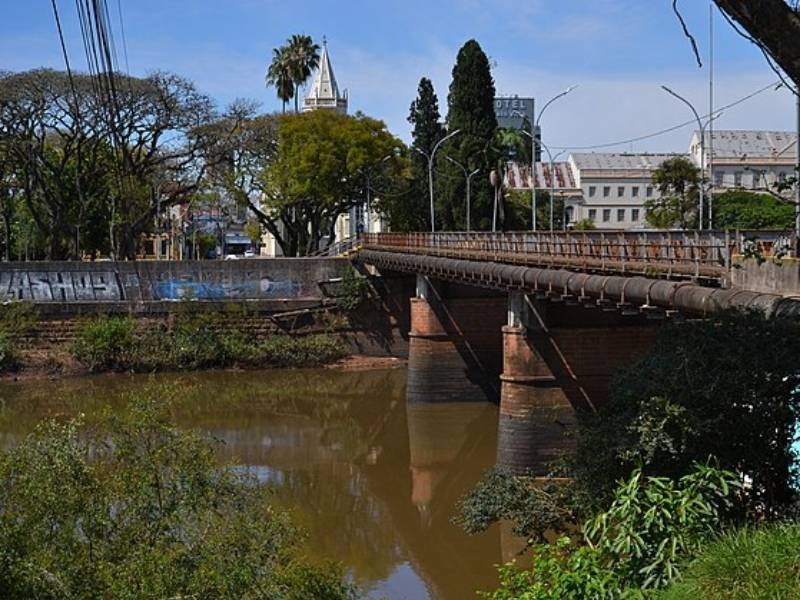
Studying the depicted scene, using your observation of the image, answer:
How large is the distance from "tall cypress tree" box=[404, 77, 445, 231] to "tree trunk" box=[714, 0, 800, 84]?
63.0 m

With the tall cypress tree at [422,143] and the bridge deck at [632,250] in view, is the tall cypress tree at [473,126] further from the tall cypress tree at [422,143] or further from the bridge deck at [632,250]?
the bridge deck at [632,250]

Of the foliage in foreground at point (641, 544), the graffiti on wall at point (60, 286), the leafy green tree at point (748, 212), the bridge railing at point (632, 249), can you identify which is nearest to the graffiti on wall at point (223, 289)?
the graffiti on wall at point (60, 286)

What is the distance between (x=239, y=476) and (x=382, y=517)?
14.5 meters

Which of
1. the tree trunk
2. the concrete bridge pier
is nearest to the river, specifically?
the concrete bridge pier

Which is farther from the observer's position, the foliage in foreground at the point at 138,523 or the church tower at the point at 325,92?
the church tower at the point at 325,92

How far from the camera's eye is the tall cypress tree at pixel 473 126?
59312 millimetres

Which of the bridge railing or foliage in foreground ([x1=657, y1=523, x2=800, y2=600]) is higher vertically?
the bridge railing

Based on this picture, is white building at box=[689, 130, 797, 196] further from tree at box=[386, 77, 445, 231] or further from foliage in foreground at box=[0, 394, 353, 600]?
foliage in foreground at box=[0, 394, 353, 600]

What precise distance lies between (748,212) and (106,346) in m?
40.2

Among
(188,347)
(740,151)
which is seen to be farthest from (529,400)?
(740,151)

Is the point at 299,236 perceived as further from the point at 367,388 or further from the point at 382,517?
the point at 382,517

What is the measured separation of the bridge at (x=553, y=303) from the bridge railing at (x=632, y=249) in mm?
40

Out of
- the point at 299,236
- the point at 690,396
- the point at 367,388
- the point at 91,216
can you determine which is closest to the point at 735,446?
the point at 690,396

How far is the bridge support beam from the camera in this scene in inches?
1699
